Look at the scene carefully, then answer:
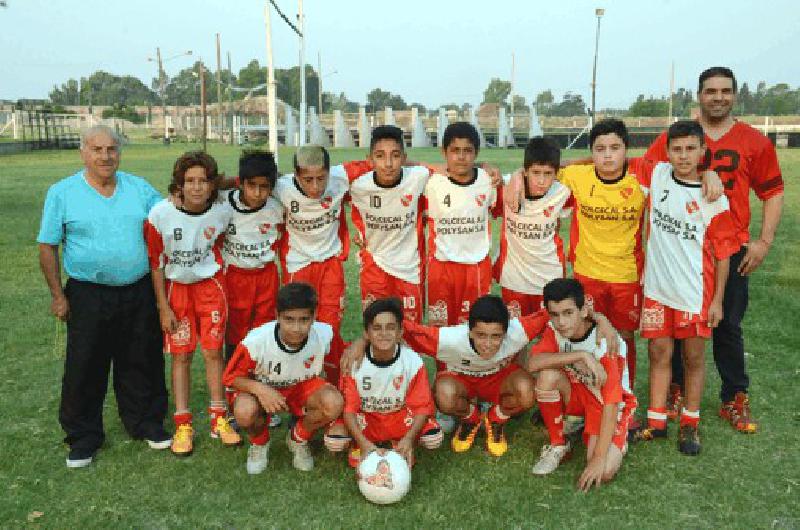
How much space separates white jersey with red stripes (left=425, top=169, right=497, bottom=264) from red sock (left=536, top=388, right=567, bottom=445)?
111cm

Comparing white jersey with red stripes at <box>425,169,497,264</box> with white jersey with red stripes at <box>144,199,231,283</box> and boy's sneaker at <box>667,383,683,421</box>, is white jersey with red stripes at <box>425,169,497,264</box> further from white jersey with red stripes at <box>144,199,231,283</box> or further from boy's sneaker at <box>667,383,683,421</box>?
boy's sneaker at <box>667,383,683,421</box>

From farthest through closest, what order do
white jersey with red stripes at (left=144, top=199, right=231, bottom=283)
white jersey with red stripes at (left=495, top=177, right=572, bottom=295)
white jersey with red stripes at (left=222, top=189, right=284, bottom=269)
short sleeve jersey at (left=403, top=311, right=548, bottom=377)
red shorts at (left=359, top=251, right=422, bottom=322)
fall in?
1. red shorts at (left=359, top=251, right=422, bottom=322)
2. white jersey with red stripes at (left=495, top=177, right=572, bottom=295)
3. white jersey with red stripes at (left=222, top=189, right=284, bottom=269)
4. short sleeve jersey at (left=403, top=311, right=548, bottom=377)
5. white jersey with red stripes at (left=144, top=199, right=231, bottom=283)

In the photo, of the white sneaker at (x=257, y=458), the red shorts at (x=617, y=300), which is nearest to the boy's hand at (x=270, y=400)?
the white sneaker at (x=257, y=458)

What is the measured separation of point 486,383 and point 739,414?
1737 mm

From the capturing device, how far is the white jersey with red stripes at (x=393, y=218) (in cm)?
485

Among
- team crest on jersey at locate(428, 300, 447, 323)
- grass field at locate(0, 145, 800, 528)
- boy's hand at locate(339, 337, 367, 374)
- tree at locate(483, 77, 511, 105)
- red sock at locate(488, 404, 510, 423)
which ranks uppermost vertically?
tree at locate(483, 77, 511, 105)

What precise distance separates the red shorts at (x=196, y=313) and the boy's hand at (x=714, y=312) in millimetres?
3113

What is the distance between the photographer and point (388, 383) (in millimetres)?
4117

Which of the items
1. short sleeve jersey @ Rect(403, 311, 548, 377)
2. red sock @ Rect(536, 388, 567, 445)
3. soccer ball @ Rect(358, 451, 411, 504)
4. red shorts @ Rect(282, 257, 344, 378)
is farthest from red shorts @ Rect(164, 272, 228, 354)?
red sock @ Rect(536, 388, 567, 445)

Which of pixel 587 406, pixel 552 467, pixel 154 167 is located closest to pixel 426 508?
pixel 552 467

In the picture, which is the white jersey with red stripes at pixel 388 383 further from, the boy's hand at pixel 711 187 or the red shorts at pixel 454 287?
the boy's hand at pixel 711 187

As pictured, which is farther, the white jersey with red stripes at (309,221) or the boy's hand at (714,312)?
the white jersey with red stripes at (309,221)

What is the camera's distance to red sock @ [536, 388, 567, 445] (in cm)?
414

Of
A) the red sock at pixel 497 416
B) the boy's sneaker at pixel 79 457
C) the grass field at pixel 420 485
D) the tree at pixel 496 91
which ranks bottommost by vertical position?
the grass field at pixel 420 485
